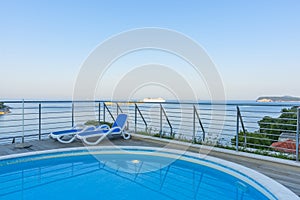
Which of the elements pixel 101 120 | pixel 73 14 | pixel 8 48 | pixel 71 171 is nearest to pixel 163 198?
pixel 71 171

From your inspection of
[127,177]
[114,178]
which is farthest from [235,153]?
[114,178]

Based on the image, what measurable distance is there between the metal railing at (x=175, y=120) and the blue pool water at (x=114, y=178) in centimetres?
111

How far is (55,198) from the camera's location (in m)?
2.69

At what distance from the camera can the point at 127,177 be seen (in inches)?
134

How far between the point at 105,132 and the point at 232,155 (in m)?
2.82

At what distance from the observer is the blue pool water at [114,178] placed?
280 cm

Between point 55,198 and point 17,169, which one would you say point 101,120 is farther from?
point 55,198

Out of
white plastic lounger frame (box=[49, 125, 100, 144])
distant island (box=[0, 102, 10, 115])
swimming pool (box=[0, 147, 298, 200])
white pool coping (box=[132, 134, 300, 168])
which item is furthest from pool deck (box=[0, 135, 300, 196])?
distant island (box=[0, 102, 10, 115])

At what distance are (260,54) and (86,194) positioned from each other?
887 centimetres

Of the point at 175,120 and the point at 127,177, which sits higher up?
the point at 175,120

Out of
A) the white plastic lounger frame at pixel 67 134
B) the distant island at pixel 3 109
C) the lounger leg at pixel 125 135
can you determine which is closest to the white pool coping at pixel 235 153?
the lounger leg at pixel 125 135

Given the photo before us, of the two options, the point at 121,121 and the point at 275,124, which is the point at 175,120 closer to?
the point at 121,121

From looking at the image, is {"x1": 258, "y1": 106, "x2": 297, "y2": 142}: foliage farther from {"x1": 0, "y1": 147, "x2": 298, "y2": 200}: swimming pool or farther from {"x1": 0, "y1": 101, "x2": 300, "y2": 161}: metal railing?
{"x1": 0, "y1": 147, "x2": 298, "y2": 200}: swimming pool

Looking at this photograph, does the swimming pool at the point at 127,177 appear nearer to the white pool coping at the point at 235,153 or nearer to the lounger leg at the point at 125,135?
the white pool coping at the point at 235,153
